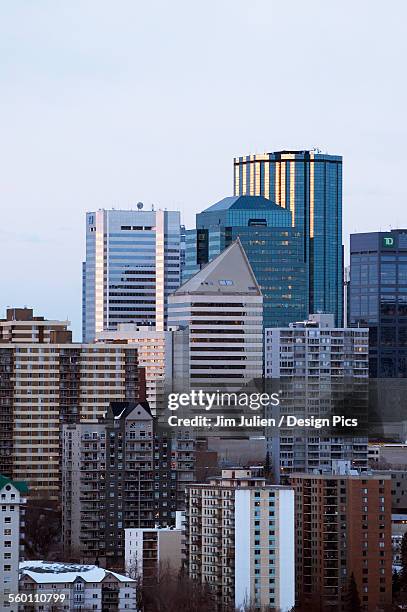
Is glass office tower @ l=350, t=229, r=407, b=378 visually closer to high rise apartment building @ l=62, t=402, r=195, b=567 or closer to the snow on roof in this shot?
high rise apartment building @ l=62, t=402, r=195, b=567

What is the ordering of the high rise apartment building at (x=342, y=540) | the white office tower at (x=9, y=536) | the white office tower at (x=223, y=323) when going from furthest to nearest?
the white office tower at (x=223, y=323), the high rise apartment building at (x=342, y=540), the white office tower at (x=9, y=536)

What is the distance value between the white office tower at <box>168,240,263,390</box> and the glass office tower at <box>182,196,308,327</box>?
1194cm

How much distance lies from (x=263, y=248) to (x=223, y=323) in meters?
16.1

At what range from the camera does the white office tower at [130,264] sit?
108 metres

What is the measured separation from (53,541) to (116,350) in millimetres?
15139

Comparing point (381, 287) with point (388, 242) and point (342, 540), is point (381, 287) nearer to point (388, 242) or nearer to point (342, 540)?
point (388, 242)

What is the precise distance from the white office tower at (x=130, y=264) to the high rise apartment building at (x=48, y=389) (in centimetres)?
4544

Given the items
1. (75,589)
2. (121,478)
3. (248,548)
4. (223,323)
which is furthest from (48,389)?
(75,589)

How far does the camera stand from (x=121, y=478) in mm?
49656

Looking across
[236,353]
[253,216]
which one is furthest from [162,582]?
[253,216]

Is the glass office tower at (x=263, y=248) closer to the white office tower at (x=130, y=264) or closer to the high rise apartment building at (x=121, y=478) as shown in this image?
the white office tower at (x=130, y=264)

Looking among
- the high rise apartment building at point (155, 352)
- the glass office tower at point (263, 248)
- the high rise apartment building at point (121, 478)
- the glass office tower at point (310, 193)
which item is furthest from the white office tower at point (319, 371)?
the glass office tower at point (310, 193)

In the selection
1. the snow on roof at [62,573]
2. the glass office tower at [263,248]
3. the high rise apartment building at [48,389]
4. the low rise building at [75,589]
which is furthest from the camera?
the glass office tower at [263,248]

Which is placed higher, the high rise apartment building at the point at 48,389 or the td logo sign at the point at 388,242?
the td logo sign at the point at 388,242
